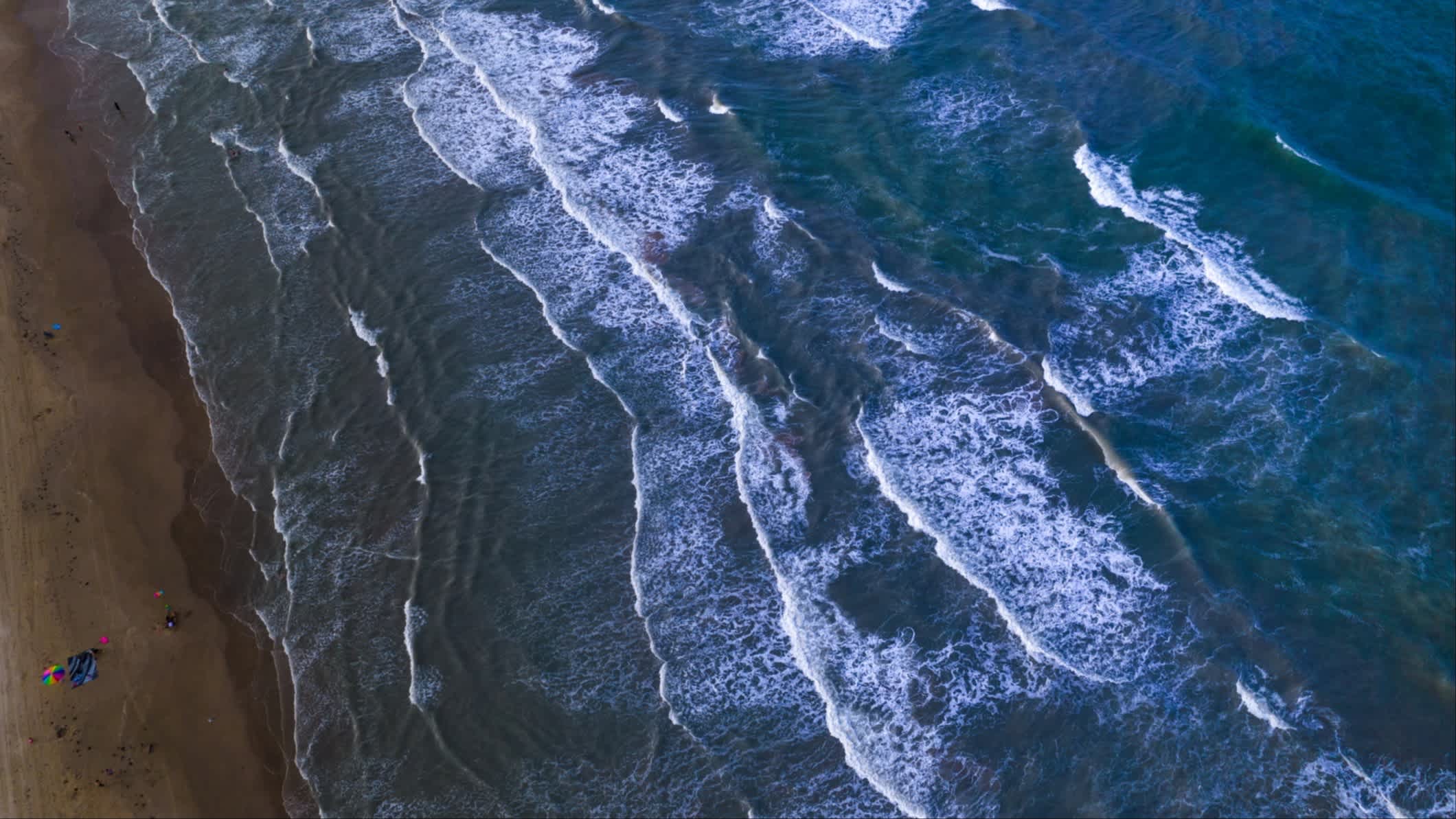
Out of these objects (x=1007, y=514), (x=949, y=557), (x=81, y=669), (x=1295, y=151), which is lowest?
(x=81, y=669)

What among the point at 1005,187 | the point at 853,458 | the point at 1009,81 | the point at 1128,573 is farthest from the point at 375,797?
the point at 1009,81

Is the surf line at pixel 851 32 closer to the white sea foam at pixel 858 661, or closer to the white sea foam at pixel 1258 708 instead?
the white sea foam at pixel 858 661

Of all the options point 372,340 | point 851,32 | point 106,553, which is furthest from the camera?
point 851,32

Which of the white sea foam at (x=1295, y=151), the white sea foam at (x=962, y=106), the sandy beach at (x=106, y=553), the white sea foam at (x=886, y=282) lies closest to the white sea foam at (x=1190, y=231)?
the white sea foam at (x=962, y=106)

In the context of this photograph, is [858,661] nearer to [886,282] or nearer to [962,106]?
[886,282]

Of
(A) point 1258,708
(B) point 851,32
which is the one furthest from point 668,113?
(A) point 1258,708

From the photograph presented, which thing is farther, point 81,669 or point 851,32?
point 851,32

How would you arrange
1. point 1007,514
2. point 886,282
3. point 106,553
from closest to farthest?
point 1007,514 → point 106,553 → point 886,282

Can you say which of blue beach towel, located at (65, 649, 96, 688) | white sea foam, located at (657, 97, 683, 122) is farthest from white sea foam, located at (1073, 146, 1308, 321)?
blue beach towel, located at (65, 649, 96, 688)
